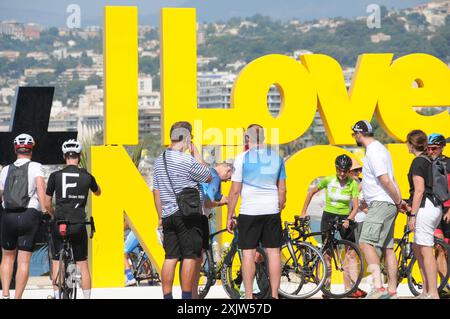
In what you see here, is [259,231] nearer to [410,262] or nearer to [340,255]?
[340,255]

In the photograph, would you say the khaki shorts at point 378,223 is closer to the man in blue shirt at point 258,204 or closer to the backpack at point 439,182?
the backpack at point 439,182

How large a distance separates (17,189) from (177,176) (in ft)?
5.88

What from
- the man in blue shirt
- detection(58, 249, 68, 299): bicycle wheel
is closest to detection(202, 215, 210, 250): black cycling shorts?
the man in blue shirt

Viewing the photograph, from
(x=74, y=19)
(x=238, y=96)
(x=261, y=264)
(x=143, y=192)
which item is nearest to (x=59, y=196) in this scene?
(x=261, y=264)

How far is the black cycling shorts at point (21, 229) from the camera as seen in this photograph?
11203 millimetres

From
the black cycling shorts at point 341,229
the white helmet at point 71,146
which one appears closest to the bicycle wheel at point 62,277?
the white helmet at point 71,146

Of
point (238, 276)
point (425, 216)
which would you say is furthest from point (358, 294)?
point (425, 216)

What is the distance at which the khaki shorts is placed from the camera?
37.5 ft

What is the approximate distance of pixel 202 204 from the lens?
10977 mm

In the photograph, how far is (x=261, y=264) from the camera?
11945mm

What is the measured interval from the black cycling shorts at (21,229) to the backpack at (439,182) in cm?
412

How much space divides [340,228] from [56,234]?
3.57 metres

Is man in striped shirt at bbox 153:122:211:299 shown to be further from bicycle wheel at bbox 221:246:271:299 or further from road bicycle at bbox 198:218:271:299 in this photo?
road bicycle at bbox 198:218:271:299

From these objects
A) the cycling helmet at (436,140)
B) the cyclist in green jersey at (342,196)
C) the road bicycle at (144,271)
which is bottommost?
the road bicycle at (144,271)
